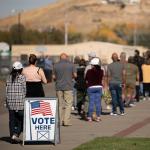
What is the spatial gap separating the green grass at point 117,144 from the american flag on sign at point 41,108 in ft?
3.23

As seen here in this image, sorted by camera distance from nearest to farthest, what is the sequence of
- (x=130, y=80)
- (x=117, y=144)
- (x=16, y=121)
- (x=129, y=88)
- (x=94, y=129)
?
1. (x=117, y=144)
2. (x=16, y=121)
3. (x=94, y=129)
4. (x=130, y=80)
5. (x=129, y=88)

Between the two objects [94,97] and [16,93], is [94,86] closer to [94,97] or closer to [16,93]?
[94,97]

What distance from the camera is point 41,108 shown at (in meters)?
16.3

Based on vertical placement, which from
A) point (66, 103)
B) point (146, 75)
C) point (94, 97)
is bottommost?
point (66, 103)

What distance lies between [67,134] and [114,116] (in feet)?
15.9

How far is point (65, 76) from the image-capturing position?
20.4 metres

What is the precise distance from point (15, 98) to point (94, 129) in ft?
11.1

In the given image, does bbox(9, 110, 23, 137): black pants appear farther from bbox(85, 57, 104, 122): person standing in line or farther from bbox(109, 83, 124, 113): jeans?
bbox(109, 83, 124, 113): jeans

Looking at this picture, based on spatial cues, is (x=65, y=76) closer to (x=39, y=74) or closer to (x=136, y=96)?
(x=39, y=74)

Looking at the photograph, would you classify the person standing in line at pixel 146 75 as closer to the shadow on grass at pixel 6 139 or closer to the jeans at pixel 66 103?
the jeans at pixel 66 103

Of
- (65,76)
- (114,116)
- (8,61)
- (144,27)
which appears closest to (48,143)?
(65,76)

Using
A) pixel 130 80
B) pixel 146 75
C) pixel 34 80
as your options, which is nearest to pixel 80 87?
pixel 130 80

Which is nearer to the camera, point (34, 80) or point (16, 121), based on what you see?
point (16, 121)

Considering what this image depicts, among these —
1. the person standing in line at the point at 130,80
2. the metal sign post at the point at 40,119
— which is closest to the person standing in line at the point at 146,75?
the person standing in line at the point at 130,80
